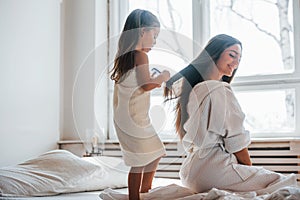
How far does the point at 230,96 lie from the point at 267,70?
1.06 metres

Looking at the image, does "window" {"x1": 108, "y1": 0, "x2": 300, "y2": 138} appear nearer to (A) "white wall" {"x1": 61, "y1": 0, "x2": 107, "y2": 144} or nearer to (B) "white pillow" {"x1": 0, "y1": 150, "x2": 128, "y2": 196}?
(A) "white wall" {"x1": 61, "y1": 0, "x2": 107, "y2": 144}

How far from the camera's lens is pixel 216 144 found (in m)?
1.47

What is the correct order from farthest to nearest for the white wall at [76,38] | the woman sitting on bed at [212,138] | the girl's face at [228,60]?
the white wall at [76,38] < the girl's face at [228,60] < the woman sitting on bed at [212,138]

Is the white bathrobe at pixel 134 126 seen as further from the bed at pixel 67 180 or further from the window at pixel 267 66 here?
the window at pixel 267 66

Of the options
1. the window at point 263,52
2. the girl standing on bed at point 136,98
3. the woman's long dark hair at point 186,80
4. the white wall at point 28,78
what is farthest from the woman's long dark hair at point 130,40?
the white wall at point 28,78

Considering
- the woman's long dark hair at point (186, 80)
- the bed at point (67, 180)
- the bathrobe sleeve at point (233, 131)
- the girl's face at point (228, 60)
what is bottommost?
the bed at point (67, 180)

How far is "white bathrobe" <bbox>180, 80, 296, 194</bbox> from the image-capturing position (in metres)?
1.40

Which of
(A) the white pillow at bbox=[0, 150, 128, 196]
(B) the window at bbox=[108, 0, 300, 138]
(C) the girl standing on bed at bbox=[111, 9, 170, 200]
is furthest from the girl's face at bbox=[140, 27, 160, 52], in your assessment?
(B) the window at bbox=[108, 0, 300, 138]

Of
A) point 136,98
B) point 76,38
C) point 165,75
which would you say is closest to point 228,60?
point 165,75

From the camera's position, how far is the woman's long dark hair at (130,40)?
4.17ft

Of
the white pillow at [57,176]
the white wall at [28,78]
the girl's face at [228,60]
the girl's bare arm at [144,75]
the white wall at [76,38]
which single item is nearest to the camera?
the girl's bare arm at [144,75]

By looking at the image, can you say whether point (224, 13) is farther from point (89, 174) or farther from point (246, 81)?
point (89, 174)

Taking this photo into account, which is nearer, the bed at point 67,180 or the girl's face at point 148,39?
the girl's face at point 148,39

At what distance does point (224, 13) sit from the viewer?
262 cm
